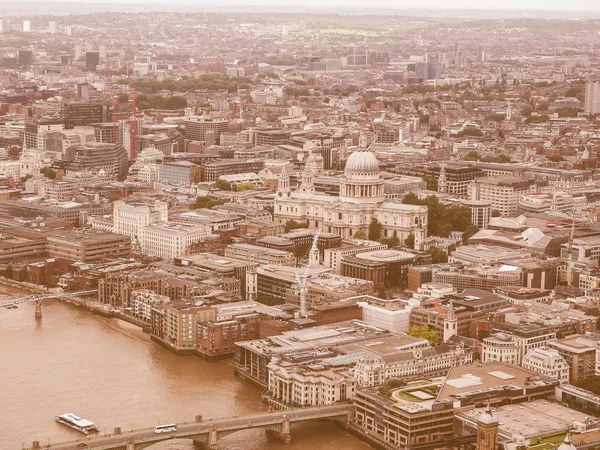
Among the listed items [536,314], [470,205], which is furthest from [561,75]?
[536,314]

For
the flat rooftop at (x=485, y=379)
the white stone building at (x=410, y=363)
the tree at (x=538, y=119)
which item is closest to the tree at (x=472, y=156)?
the tree at (x=538, y=119)

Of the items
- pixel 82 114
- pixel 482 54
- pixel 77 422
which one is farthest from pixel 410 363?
pixel 482 54

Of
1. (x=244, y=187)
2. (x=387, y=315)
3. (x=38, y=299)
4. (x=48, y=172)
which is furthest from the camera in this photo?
(x=48, y=172)

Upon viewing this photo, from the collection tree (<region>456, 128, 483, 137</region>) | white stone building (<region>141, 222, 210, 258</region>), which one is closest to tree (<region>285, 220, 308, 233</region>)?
white stone building (<region>141, 222, 210, 258</region>)

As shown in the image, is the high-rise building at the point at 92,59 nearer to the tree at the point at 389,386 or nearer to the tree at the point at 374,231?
the tree at the point at 374,231

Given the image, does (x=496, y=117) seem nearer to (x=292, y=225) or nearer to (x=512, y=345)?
(x=292, y=225)

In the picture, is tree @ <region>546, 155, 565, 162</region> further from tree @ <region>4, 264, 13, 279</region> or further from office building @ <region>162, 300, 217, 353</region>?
office building @ <region>162, 300, 217, 353</region>

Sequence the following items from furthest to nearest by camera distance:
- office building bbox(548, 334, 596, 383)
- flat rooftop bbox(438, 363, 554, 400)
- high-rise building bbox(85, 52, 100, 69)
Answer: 1. high-rise building bbox(85, 52, 100, 69)
2. office building bbox(548, 334, 596, 383)
3. flat rooftop bbox(438, 363, 554, 400)
